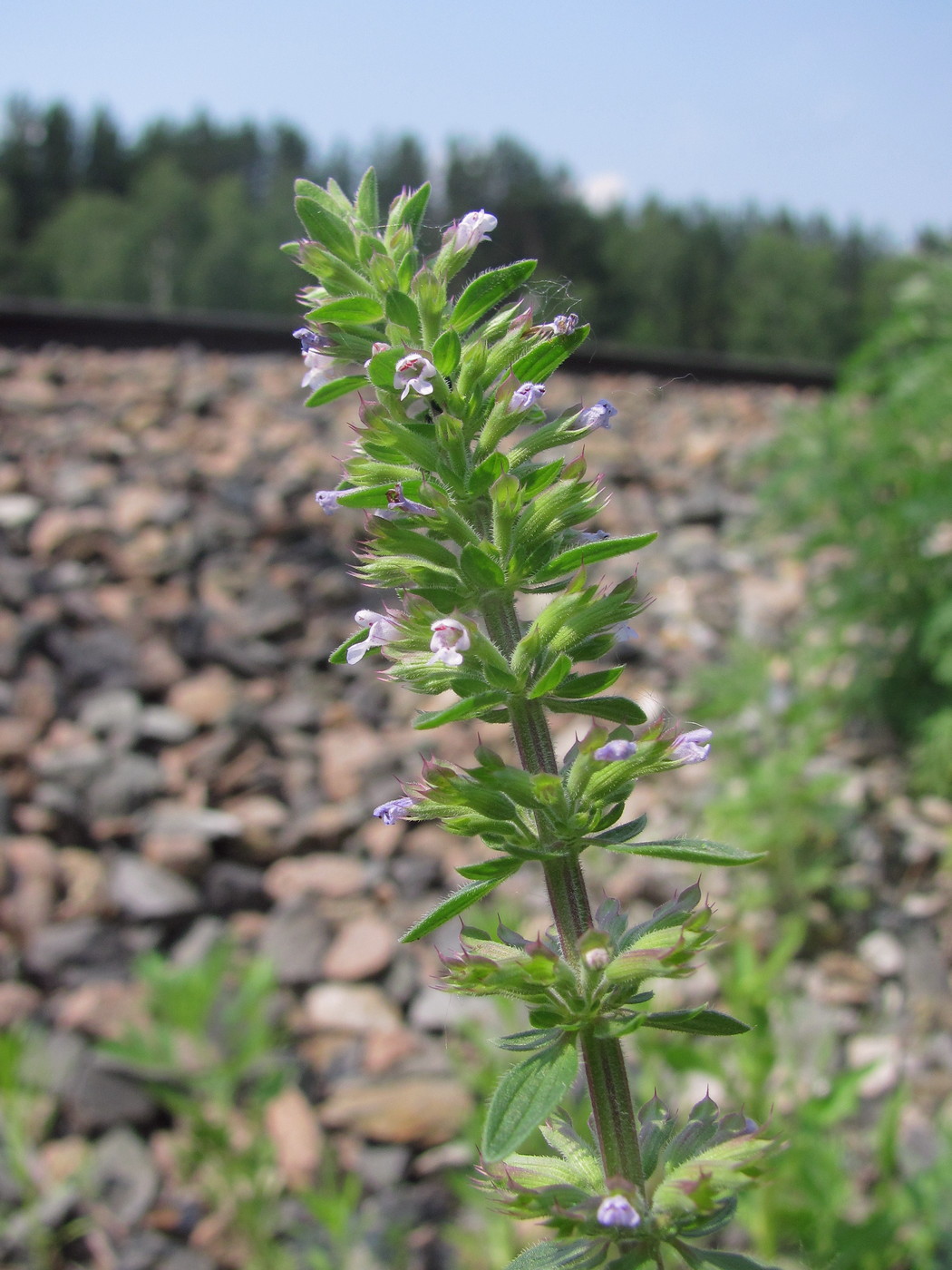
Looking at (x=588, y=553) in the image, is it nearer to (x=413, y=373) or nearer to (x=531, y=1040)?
(x=413, y=373)

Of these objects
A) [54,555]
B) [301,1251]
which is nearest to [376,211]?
[301,1251]

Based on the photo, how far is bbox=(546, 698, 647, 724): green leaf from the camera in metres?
0.93

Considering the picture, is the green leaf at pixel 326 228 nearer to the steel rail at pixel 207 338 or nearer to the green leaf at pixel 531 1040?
the green leaf at pixel 531 1040

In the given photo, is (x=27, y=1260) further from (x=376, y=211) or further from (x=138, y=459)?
(x=138, y=459)

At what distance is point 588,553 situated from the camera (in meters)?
0.89

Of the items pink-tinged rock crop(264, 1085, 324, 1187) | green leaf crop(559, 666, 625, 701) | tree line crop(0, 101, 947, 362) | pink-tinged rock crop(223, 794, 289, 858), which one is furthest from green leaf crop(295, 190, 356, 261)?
tree line crop(0, 101, 947, 362)

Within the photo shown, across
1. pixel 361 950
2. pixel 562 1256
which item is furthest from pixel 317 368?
pixel 361 950

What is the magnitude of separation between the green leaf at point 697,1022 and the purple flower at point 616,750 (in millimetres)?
207

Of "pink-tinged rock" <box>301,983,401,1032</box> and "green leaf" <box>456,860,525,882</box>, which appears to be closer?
"green leaf" <box>456,860,525,882</box>

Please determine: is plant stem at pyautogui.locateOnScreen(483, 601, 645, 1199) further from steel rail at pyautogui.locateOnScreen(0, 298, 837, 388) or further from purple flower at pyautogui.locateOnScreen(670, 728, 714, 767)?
steel rail at pyautogui.locateOnScreen(0, 298, 837, 388)

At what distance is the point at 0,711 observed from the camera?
4633 millimetres

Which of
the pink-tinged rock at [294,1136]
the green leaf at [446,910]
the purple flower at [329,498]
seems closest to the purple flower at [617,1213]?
the green leaf at [446,910]

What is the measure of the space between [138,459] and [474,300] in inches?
245

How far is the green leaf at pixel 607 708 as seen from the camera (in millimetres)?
927
